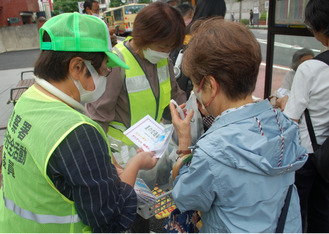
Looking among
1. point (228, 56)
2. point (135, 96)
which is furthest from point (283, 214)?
point (135, 96)

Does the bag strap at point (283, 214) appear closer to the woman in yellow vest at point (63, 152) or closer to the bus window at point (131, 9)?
the woman in yellow vest at point (63, 152)

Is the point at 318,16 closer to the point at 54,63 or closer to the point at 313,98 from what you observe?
the point at 313,98

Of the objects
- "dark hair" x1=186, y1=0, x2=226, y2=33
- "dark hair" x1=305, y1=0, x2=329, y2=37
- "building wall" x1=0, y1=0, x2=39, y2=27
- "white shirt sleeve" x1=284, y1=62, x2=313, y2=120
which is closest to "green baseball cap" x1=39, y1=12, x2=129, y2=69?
"white shirt sleeve" x1=284, y1=62, x2=313, y2=120

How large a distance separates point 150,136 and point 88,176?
759 mm

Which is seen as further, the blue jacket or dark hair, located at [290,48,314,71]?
dark hair, located at [290,48,314,71]

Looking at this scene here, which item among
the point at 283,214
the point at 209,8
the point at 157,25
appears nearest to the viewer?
the point at 283,214

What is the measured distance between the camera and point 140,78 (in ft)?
6.90

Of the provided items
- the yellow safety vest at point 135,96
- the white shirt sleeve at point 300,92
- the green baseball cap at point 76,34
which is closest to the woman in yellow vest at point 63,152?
the green baseball cap at point 76,34

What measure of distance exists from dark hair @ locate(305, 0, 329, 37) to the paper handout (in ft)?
3.99

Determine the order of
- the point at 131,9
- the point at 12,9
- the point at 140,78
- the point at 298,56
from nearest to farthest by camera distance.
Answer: the point at 140,78, the point at 298,56, the point at 12,9, the point at 131,9

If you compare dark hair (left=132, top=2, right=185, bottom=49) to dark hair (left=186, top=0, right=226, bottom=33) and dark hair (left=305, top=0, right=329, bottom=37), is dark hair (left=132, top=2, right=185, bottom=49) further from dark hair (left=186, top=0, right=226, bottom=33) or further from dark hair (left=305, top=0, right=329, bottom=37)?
dark hair (left=186, top=0, right=226, bottom=33)

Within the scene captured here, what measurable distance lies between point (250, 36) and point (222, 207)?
0.74 meters

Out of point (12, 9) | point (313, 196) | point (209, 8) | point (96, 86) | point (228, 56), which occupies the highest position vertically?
point (12, 9)

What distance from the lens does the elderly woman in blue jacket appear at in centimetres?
109
